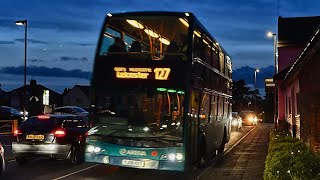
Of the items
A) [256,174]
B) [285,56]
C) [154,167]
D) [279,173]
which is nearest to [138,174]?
[154,167]

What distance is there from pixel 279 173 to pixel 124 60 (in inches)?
230

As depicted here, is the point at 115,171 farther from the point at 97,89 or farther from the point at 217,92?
the point at 217,92

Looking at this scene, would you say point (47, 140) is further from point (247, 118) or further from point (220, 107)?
point (247, 118)

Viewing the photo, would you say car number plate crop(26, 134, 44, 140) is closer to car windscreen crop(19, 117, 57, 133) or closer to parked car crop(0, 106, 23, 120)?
car windscreen crop(19, 117, 57, 133)

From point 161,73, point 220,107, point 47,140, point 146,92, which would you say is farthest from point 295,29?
point 146,92

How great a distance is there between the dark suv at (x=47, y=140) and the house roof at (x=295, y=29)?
26139 mm

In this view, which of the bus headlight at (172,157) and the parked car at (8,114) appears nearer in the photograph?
the bus headlight at (172,157)

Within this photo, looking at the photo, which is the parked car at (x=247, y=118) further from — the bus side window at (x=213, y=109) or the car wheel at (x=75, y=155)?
the car wheel at (x=75, y=155)

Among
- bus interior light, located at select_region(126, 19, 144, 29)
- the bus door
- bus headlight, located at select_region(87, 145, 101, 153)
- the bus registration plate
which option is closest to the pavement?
the bus door

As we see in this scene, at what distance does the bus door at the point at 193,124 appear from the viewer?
1280cm

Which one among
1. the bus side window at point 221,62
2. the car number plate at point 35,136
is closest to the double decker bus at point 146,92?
the car number plate at point 35,136

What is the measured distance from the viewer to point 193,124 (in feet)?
43.3

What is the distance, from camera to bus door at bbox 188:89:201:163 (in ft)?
42.0

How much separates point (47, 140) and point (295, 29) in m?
29.5
